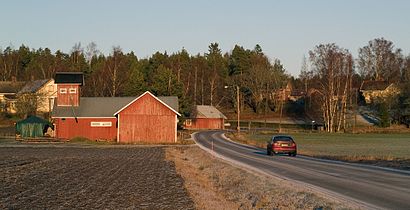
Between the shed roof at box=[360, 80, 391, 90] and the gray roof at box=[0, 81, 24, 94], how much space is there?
243 ft

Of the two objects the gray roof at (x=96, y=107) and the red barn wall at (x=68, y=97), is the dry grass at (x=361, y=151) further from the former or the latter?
the red barn wall at (x=68, y=97)

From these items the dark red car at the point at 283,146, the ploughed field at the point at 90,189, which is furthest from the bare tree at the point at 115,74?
the ploughed field at the point at 90,189

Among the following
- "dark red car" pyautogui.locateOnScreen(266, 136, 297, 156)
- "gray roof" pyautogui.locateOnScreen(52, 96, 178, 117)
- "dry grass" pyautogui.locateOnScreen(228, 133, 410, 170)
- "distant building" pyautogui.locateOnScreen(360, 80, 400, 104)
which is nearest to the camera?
"dry grass" pyautogui.locateOnScreen(228, 133, 410, 170)

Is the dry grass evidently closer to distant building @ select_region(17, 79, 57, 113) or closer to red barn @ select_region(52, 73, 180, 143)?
red barn @ select_region(52, 73, 180, 143)

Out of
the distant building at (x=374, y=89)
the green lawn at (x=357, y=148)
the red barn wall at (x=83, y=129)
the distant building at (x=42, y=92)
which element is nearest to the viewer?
the green lawn at (x=357, y=148)

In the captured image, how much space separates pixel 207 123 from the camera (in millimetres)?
115188

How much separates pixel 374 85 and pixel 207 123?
39821 mm

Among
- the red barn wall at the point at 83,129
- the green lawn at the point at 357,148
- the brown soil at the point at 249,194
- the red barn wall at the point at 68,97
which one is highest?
the red barn wall at the point at 68,97

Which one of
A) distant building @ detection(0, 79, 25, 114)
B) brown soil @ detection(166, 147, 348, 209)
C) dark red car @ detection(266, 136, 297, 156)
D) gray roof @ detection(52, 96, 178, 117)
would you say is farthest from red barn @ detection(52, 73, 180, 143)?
brown soil @ detection(166, 147, 348, 209)

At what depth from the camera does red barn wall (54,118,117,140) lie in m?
68.6

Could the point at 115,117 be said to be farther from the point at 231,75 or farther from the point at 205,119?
the point at 231,75

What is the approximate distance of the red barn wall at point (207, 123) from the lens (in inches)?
4508

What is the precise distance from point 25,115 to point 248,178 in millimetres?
74587

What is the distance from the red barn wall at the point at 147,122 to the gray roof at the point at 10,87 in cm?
4743
